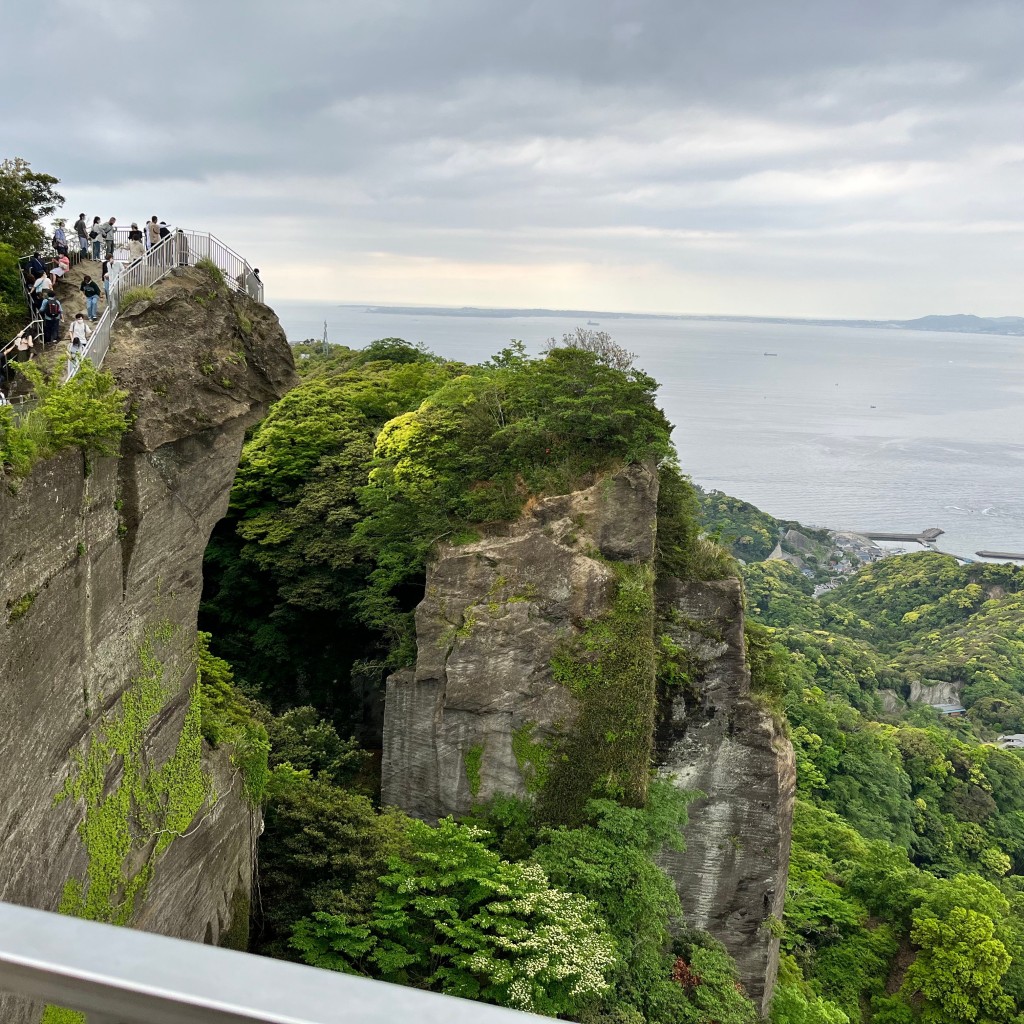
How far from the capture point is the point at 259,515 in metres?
27.9

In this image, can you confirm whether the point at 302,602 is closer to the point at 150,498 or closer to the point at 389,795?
the point at 389,795

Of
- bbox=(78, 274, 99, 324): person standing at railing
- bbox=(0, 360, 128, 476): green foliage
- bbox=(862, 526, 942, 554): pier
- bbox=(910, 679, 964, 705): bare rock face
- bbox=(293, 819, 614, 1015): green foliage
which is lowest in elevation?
bbox=(910, 679, 964, 705): bare rock face

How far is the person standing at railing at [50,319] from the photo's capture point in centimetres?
1259

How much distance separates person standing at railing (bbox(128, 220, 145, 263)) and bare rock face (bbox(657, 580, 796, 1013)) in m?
14.6

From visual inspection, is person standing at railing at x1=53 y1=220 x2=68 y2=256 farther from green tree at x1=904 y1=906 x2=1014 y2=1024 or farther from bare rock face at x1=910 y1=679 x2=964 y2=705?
bare rock face at x1=910 y1=679 x2=964 y2=705

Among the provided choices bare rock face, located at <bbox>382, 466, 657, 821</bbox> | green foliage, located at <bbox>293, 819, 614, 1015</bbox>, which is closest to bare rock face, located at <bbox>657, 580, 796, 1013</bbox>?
bare rock face, located at <bbox>382, 466, 657, 821</bbox>

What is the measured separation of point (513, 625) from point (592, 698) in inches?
97.7

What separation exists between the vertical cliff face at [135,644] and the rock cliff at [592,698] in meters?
5.54

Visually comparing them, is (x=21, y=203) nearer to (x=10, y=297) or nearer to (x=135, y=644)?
(x=10, y=297)

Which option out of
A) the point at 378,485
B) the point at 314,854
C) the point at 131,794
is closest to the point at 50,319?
the point at 131,794

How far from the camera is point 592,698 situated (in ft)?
66.3

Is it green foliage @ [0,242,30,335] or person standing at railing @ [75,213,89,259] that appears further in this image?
person standing at railing @ [75,213,89,259]

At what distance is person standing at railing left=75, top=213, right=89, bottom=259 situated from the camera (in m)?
16.8

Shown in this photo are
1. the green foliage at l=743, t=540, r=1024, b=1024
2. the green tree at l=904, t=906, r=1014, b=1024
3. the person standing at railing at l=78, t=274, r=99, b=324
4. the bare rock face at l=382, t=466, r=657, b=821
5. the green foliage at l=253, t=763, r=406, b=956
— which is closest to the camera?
the person standing at railing at l=78, t=274, r=99, b=324
